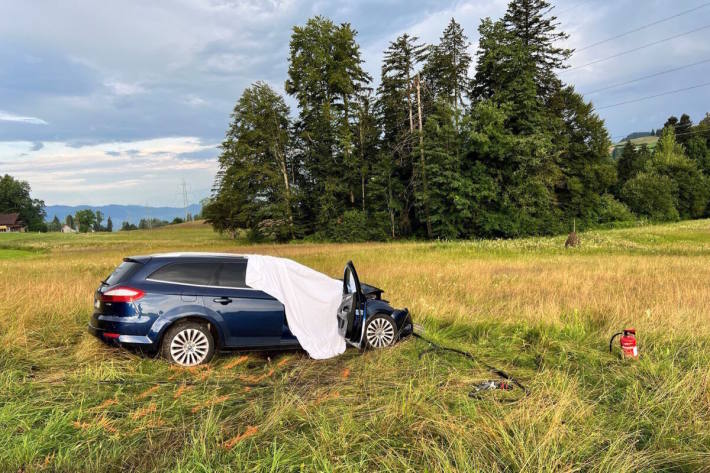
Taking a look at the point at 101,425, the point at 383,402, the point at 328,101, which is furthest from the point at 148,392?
the point at 328,101

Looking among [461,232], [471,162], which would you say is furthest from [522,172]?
[461,232]

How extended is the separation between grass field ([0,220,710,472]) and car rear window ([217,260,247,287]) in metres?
1.09

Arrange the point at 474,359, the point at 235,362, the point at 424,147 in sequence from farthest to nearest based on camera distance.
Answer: the point at 424,147 < the point at 474,359 < the point at 235,362

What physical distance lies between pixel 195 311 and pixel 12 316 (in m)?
4.52

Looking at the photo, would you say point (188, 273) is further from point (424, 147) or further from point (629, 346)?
point (424, 147)

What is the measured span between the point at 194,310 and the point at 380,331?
9.34 feet

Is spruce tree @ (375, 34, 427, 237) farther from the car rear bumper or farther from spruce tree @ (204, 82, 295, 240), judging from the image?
the car rear bumper

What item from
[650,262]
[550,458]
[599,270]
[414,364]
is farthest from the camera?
[650,262]

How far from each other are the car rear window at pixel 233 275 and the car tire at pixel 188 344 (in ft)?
2.22

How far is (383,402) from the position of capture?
14.4 feet

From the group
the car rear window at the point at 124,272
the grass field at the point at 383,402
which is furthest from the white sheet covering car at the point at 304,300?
the car rear window at the point at 124,272

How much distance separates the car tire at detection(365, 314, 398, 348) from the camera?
657 cm

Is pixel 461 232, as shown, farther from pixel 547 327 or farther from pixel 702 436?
pixel 702 436

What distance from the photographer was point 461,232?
37.4 m
